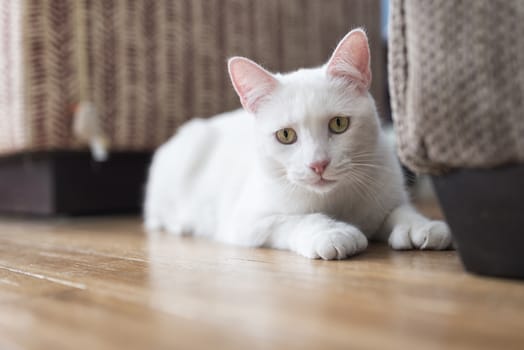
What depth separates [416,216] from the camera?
4.00 feet

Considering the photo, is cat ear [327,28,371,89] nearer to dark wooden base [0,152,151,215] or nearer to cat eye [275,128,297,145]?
cat eye [275,128,297,145]

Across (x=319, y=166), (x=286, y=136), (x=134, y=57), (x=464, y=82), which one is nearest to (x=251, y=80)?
(x=286, y=136)

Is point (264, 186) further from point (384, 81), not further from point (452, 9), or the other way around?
point (384, 81)

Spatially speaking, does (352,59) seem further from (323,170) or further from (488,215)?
(488,215)

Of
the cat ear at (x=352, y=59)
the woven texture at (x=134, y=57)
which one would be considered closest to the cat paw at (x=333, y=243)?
the cat ear at (x=352, y=59)

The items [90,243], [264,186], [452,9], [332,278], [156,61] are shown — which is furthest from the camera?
[156,61]

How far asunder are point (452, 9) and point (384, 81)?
2260mm

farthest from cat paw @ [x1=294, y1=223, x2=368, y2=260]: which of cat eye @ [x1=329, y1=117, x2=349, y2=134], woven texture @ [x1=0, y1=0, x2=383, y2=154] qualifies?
woven texture @ [x1=0, y1=0, x2=383, y2=154]

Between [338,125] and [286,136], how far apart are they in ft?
0.39

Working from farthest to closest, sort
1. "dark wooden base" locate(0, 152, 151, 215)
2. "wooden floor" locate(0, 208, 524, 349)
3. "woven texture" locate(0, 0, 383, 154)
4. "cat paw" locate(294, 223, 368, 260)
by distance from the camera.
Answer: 1. "dark wooden base" locate(0, 152, 151, 215)
2. "woven texture" locate(0, 0, 383, 154)
3. "cat paw" locate(294, 223, 368, 260)
4. "wooden floor" locate(0, 208, 524, 349)

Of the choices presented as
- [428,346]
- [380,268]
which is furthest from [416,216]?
[428,346]

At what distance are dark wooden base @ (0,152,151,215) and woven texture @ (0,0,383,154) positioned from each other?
14 centimetres

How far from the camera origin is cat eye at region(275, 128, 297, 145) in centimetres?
119

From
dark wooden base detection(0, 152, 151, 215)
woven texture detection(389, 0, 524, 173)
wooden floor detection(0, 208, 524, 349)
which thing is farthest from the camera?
dark wooden base detection(0, 152, 151, 215)
